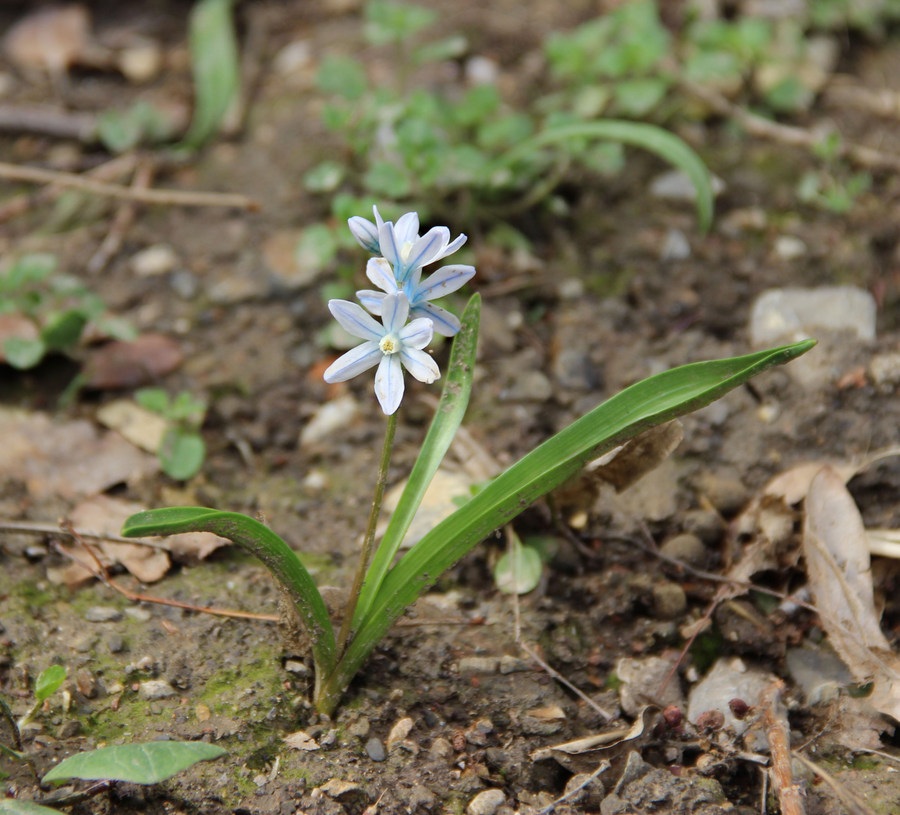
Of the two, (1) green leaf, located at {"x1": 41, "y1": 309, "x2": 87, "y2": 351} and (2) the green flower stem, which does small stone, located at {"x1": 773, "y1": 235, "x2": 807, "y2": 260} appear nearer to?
(2) the green flower stem

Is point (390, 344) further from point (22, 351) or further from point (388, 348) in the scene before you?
point (22, 351)

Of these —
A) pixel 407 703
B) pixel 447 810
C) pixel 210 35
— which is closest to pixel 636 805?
pixel 447 810

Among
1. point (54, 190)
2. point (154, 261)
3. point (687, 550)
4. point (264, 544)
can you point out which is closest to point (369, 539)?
point (264, 544)

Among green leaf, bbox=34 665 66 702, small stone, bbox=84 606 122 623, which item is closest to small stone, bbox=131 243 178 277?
small stone, bbox=84 606 122 623

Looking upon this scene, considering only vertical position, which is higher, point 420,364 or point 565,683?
point 420,364

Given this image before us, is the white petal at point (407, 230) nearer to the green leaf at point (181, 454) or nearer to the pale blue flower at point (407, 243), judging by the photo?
the pale blue flower at point (407, 243)

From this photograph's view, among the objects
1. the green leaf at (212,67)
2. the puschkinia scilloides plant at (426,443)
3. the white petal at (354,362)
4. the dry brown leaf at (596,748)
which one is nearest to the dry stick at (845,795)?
the dry brown leaf at (596,748)
